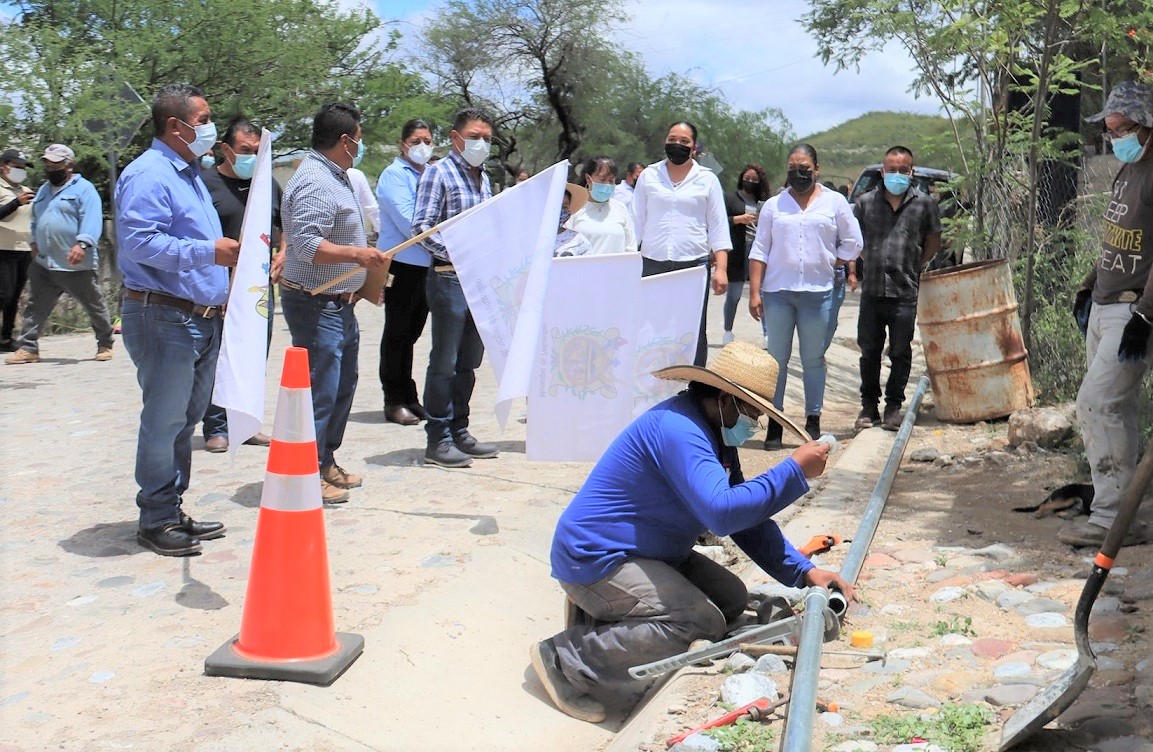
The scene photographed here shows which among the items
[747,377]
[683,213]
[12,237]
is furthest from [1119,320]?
[12,237]

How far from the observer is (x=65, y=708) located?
378 centimetres

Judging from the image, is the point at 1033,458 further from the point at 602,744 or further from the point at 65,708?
the point at 65,708

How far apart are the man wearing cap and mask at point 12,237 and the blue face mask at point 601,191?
6.17m

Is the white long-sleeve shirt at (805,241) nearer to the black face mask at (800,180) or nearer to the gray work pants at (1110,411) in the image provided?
the black face mask at (800,180)

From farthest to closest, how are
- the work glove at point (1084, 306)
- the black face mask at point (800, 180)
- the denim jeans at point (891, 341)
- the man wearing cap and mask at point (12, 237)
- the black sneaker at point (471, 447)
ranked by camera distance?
the man wearing cap and mask at point (12, 237)
the denim jeans at point (891, 341)
the black face mask at point (800, 180)
the black sneaker at point (471, 447)
the work glove at point (1084, 306)

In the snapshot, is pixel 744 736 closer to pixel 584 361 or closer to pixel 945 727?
pixel 945 727

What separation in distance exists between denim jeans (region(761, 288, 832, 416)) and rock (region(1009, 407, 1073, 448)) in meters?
1.31

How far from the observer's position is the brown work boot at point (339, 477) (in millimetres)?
6363

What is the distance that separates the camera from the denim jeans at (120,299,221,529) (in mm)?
5184

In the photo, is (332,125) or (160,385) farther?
(332,125)

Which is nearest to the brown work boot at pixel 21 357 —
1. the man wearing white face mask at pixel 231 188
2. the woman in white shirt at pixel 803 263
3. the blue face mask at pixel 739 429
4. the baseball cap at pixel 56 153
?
the baseball cap at pixel 56 153

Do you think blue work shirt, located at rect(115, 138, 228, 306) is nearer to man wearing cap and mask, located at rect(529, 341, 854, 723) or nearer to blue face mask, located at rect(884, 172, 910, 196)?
man wearing cap and mask, located at rect(529, 341, 854, 723)

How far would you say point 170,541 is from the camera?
5.28m

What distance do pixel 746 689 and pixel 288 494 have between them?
171 cm
